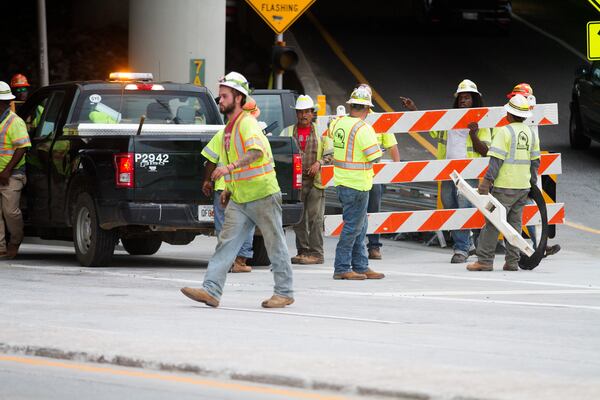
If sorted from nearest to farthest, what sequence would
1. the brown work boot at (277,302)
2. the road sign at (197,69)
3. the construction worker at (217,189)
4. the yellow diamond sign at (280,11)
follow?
the brown work boot at (277,302)
the construction worker at (217,189)
the yellow diamond sign at (280,11)
the road sign at (197,69)

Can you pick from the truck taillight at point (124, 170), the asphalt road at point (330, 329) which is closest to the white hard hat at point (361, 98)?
the asphalt road at point (330, 329)

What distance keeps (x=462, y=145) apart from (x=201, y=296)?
7100 millimetres

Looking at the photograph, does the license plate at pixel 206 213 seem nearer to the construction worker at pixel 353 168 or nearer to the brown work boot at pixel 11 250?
the construction worker at pixel 353 168

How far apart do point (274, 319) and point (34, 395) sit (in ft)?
10.6

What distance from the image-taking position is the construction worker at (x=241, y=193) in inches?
473

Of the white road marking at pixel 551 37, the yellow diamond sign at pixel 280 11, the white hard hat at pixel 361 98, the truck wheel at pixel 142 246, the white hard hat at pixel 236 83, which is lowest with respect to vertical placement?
the truck wheel at pixel 142 246

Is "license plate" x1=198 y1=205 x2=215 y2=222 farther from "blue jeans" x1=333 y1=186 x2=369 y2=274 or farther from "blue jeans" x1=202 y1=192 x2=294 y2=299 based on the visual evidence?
"blue jeans" x1=202 y1=192 x2=294 y2=299

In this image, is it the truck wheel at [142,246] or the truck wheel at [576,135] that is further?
the truck wheel at [576,135]

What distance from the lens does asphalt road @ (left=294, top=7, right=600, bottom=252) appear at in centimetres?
2930

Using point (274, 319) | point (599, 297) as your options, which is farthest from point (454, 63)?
point (274, 319)

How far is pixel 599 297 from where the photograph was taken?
1387 cm

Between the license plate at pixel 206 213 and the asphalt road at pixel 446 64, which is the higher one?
the license plate at pixel 206 213

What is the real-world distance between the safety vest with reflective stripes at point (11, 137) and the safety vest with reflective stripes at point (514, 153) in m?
5.09

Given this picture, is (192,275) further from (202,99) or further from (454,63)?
(454,63)
